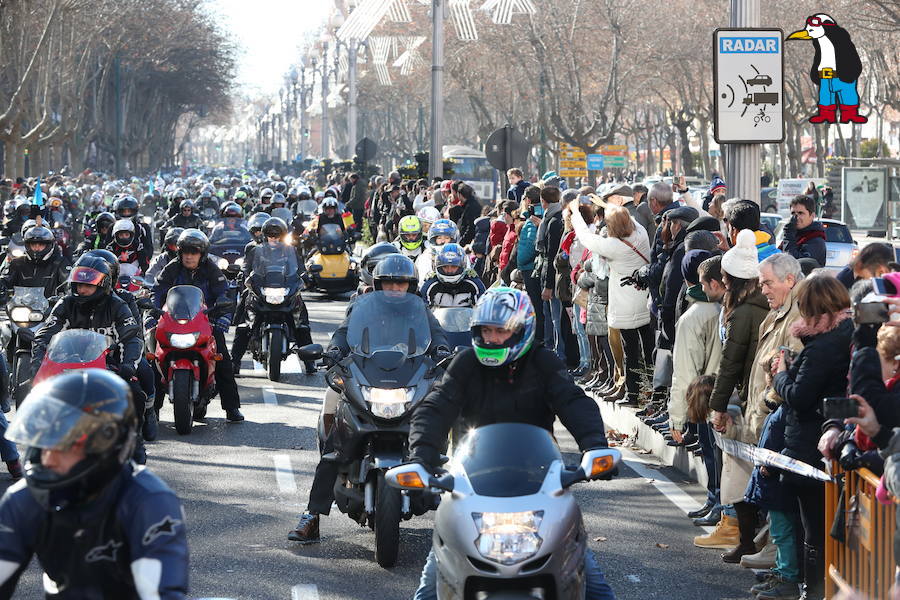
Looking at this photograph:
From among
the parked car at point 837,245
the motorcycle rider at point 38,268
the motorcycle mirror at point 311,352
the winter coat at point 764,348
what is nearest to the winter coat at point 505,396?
the winter coat at point 764,348

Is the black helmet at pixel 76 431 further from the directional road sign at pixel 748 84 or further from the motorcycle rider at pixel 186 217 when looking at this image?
the motorcycle rider at pixel 186 217

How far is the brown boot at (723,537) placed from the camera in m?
8.23

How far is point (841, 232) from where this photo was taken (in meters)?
24.4

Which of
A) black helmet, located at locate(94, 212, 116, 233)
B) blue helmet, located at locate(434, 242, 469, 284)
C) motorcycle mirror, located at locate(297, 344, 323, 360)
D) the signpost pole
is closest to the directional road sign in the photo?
the signpost pole

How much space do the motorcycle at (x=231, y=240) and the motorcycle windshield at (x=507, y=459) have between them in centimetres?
1356

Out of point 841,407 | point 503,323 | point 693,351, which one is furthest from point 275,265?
point 841,407

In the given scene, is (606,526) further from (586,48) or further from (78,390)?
(586,48)

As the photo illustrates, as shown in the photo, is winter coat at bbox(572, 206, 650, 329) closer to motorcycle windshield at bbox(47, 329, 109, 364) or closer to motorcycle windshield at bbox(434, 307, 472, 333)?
motorcycle windshield at bbox(434, 307, 472, 333)

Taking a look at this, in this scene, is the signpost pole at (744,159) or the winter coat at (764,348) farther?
the signpost pole at (744,159)

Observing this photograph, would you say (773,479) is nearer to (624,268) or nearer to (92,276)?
(92,276)

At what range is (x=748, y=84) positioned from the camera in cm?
1102

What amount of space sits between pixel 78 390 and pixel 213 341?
8482 millimetres

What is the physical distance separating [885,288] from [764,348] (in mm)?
1498

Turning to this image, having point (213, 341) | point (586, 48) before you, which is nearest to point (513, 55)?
point (586, 48)
